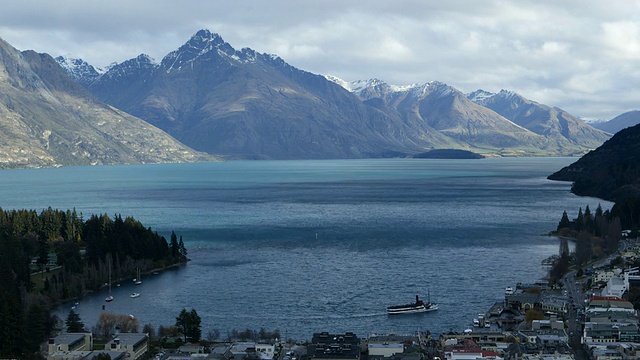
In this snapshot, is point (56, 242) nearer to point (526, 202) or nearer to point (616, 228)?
point (616, 228)

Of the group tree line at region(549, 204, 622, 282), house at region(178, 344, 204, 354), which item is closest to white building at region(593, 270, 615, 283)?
tree line at region(549, 204, 622, 282)

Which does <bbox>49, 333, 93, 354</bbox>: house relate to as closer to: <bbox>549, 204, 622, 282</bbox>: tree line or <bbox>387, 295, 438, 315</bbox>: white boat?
<bbox>387, 295, 438, 315</bbox>: white boat

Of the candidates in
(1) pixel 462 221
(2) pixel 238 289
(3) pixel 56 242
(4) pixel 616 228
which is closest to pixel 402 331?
(2) pixel 238 289

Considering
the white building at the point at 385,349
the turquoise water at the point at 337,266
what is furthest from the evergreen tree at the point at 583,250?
the white building at the point at 385,349

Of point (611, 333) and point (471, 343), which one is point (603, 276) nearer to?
point (611, 333)

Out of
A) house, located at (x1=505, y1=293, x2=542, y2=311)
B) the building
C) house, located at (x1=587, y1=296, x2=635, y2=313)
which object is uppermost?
house, located at (x1=587, y1=296, x2=635, y2=313)
